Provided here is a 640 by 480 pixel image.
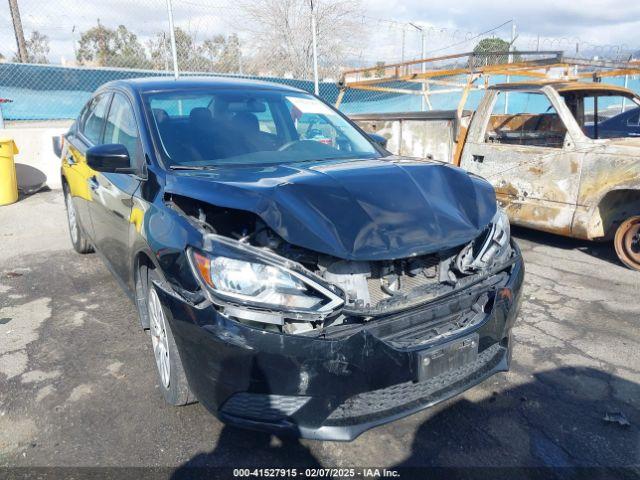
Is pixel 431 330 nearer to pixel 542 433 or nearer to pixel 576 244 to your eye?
pixel 542 433

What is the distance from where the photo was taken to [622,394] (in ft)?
9.37

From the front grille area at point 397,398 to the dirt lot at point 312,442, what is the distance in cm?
33

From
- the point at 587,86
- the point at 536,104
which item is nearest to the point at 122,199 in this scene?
the point at 587,86

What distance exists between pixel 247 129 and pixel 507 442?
2.39 meters

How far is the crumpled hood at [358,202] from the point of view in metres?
2.13

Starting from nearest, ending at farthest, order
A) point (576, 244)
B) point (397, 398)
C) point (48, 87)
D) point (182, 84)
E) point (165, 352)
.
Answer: point (397, 398)
point (165, 352)
point (182, 84)
point (576, 244)
point (48, 87)

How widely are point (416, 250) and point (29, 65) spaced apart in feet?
31.9

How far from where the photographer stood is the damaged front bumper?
1.99 meters

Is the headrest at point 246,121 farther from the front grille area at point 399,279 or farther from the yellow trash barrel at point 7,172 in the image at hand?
the yellow trash barrel at point 7,172

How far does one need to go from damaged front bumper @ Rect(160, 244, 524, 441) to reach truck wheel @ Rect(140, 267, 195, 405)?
19 centimetres

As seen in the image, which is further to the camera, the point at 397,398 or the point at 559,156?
the point at 559,156

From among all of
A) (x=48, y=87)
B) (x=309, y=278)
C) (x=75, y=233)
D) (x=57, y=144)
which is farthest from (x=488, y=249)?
(x=48, y=87)

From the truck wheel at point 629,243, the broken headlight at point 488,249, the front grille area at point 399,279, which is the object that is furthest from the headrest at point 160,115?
the truck wheel at point 629,243

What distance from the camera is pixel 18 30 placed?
970cm
